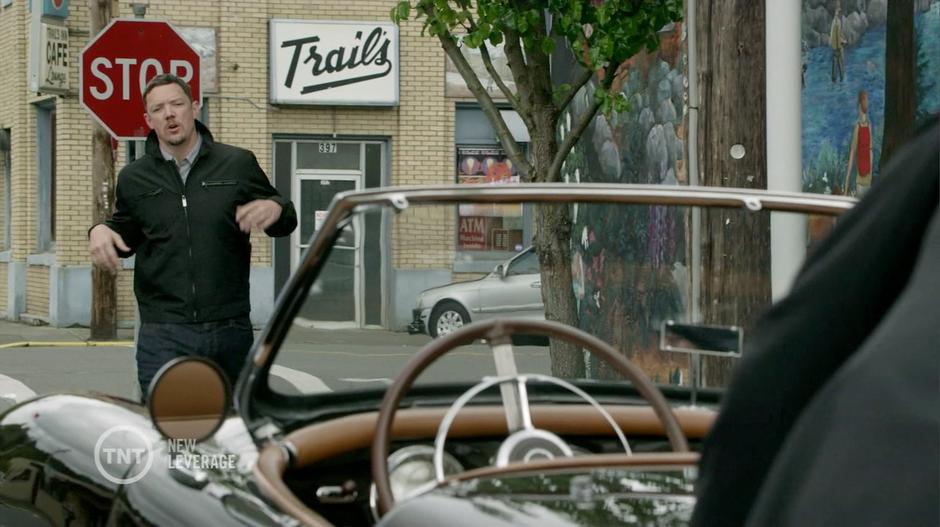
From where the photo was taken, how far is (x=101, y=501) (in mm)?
3150

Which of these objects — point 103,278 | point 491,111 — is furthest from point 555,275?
point 103,278

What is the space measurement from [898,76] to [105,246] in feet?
16.2

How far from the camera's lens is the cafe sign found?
2586cm

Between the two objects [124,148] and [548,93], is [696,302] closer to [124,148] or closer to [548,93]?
[548,93]

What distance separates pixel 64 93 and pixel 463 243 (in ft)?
76.5

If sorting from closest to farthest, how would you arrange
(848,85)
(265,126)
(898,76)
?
1. (898,76)
2. (848,85)
3. (265,126)

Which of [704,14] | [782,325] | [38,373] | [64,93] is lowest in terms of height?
[38,373]

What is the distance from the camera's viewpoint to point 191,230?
234 inches

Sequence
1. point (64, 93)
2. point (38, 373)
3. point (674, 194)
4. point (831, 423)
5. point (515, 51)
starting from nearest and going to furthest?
point (831, 423) → point (674, 194) → point (515, 51) → point (38, 373) → point (64, 93)

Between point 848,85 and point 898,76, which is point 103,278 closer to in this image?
point 848,85

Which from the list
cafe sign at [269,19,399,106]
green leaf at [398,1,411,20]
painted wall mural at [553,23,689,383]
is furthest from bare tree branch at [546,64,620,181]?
cafe sign at [269,19,399,106]

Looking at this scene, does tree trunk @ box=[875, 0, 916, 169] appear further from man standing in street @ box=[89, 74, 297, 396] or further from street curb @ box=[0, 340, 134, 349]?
street curb @ box=[0, 340, 134, 349]

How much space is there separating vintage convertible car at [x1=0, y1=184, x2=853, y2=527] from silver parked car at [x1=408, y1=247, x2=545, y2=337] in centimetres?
3

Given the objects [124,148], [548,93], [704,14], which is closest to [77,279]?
[124,148]
